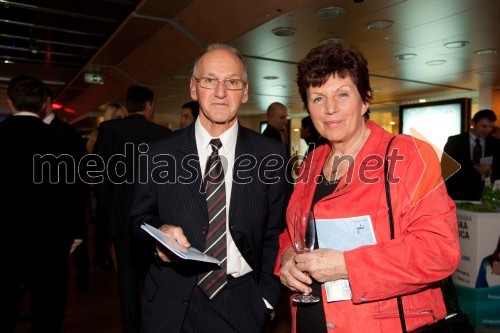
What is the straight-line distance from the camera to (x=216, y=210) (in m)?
1.67

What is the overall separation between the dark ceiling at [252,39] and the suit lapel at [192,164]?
3224 millimetres

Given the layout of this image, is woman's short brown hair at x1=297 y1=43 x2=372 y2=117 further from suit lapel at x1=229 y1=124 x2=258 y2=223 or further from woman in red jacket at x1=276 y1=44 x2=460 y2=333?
suit lapel at x1=229 y1=124 x2=258 y2=223

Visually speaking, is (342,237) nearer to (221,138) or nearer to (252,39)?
(221,138)

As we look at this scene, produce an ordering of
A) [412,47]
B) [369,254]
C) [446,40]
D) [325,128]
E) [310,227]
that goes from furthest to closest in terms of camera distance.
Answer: [412,47]
[446,40]
[325,128]
[310,227]
[369,254]

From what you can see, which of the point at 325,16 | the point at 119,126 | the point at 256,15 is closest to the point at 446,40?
the point at 325,16

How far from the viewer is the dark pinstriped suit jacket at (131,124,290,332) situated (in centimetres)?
165

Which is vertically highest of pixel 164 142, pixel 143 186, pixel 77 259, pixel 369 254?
pixel 164 142

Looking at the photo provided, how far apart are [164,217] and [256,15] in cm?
398

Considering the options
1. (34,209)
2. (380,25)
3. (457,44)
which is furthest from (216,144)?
(457,44)

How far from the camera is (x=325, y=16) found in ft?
15.8

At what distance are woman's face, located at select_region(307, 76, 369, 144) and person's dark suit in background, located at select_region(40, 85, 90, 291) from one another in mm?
1955

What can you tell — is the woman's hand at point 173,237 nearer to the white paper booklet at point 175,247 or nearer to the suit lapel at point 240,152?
Answer: the white paper booklet at point 175,247

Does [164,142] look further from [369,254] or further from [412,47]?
[412,47]

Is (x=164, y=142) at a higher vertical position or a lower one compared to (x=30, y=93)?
lower
